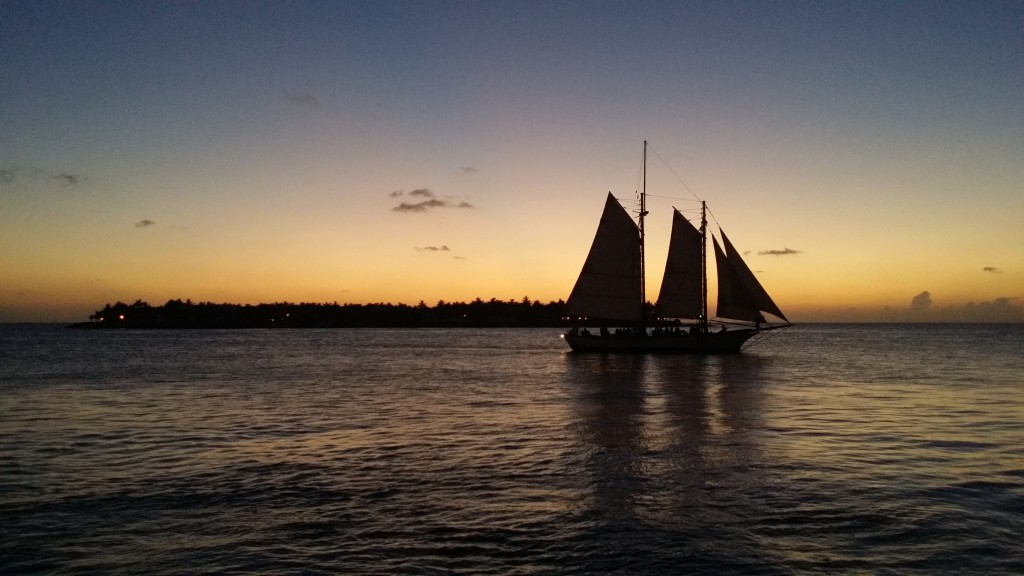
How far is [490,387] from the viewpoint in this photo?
43812 millimetres

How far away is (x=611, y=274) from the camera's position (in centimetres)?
7038

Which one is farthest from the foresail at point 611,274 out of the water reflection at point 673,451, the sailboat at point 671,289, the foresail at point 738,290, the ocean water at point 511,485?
the ocean water at point 511,485

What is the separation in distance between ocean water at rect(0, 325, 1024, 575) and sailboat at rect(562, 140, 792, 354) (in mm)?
35176

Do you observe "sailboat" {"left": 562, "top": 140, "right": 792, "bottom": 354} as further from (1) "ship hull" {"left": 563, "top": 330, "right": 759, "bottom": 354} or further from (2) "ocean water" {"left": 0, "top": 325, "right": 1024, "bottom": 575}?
(2) "ocean water" {"left": 0, "top": 325, "right": 1024, "bottom": 575}

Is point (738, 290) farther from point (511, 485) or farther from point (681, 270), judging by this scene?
point (511, 485)

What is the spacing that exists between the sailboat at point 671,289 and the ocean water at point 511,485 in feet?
115

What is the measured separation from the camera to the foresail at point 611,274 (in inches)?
2734

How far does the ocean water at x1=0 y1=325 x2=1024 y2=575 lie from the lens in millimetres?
11477

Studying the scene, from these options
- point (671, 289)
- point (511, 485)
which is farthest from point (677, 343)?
point (511, 485)

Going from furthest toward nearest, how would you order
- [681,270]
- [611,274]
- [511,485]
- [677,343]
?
1. [677,343]
2. [681,270]
3. [611,274]
4. [511,485]

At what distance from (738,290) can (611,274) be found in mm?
12644

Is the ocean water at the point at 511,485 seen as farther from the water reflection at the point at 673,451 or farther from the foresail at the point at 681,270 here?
the foresail at the point at 681,270

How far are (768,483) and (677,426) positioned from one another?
10086 mm

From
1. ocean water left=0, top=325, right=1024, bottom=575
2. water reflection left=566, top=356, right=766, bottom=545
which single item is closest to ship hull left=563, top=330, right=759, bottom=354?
water reflection left=566, top=356, right=766, bottom=545
